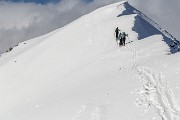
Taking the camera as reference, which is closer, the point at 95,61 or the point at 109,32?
the point at 95,61

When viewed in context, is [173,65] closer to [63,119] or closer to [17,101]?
[63,119]

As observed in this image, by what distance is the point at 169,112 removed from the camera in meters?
20.2

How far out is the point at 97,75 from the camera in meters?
37.2

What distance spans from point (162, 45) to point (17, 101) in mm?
16607

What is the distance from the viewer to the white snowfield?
22875 mm

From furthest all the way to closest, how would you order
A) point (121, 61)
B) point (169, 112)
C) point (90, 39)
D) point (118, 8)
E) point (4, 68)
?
point (118, 8), point (4, 68), point (90, 39), point (121, 61), point (169, 112)

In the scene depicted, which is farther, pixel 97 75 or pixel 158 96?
pixel 97 75

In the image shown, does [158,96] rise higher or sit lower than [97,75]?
higher

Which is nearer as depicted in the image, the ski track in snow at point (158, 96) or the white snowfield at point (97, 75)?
the ski track in snow at point (158, 96)

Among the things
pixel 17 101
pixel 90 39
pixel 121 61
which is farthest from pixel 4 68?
pixel 121 61

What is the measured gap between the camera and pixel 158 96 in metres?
23.3

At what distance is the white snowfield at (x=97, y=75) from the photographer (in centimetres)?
2288

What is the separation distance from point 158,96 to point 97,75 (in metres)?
14.2

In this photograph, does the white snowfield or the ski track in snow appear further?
the white snowfield
